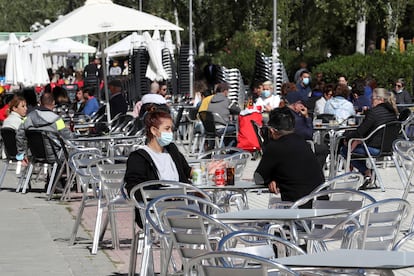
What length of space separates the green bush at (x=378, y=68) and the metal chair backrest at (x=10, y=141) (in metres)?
14.0

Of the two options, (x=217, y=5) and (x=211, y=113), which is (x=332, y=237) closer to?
(x=211, y=113)

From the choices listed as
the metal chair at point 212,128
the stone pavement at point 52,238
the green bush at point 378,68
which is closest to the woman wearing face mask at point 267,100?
the metal chair at point 212,128

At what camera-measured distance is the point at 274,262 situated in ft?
17.3

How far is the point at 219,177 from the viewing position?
9.48m

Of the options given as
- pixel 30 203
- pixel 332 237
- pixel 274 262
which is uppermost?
pixel 274 262

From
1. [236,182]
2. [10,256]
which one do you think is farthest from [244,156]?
[10,256]

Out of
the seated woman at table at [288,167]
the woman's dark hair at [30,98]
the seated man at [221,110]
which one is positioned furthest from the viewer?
the seated man at [221,110]

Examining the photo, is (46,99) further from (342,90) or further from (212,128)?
(342,90)

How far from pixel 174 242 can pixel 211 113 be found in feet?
46.9

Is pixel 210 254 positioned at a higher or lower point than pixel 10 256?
higher

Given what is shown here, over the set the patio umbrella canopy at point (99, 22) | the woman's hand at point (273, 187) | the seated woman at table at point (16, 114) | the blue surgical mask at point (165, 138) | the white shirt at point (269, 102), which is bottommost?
the white shirt at point (269, 102)

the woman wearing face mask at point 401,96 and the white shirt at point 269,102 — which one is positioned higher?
the white shirt at point 269,102

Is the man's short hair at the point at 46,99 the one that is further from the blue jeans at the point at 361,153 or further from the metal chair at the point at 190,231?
the metal chair at the point at 190,231

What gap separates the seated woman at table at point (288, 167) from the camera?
919 centimetres
